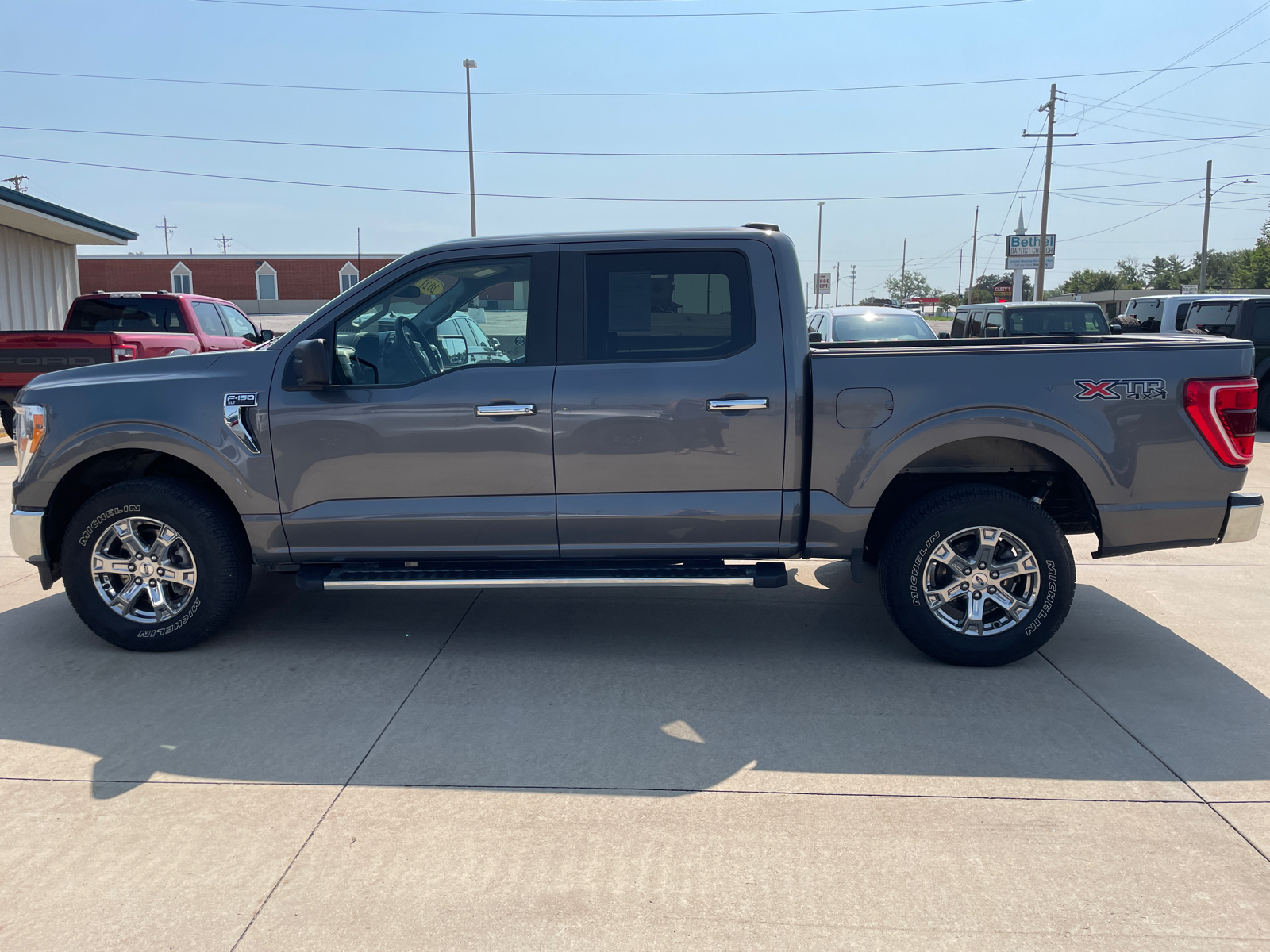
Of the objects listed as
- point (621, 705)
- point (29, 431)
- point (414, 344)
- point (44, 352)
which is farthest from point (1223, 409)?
point (44, 352)

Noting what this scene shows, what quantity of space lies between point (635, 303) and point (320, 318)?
155 cm

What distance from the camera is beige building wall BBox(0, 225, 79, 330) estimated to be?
16781 millimetres

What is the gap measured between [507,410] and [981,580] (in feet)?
7.99

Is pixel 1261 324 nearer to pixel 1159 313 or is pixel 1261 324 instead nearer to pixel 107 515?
pixel 1159 313

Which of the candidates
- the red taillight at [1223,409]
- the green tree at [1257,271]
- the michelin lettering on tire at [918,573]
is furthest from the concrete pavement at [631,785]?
the green tree at [1257,271]

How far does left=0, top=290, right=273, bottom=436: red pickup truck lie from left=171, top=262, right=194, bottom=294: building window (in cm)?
3554

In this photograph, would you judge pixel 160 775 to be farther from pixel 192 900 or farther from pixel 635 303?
pixel 635 303

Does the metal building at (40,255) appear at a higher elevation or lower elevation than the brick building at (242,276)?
lower

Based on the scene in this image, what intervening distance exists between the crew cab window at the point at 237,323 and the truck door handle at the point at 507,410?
1166 centimetres

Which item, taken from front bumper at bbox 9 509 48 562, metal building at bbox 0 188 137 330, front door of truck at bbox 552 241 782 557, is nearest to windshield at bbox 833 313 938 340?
front door of truck at bbox 552 241 782 557

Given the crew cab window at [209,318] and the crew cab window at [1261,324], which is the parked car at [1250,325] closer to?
the crew cab window at [1261,324]

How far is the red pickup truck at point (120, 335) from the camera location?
442 inches

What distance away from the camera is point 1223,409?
4512 millimetres

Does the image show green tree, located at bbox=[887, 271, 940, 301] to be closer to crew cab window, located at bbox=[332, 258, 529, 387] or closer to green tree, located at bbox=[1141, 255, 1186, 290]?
green tree, located at bbox=[1141, 255, 1186, 290]
